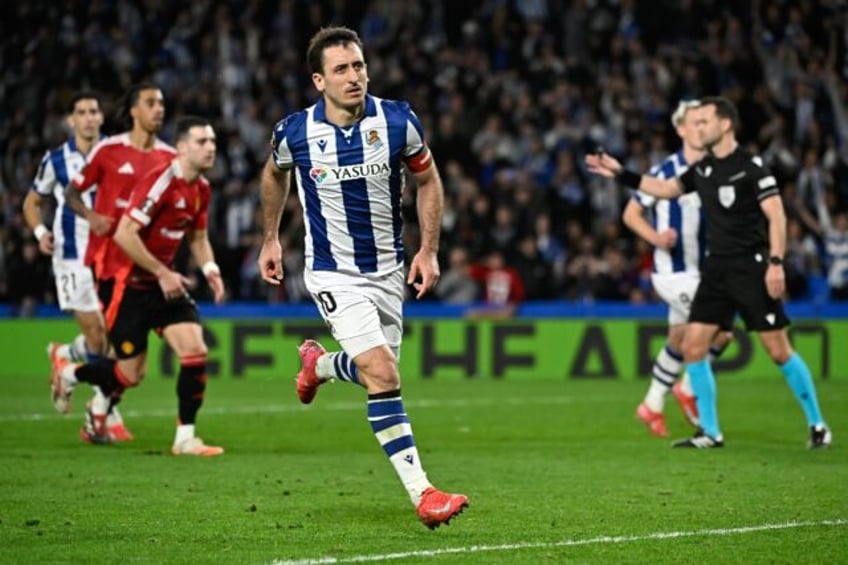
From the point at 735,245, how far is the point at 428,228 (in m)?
4.08

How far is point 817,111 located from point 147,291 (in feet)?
47.0

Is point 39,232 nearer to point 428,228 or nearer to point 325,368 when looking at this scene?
point 325,368

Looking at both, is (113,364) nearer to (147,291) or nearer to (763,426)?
(147,291)

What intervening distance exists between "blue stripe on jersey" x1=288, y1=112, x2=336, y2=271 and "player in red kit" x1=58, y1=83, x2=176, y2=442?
147 inches

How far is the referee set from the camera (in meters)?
11.0

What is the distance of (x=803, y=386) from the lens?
11.2m

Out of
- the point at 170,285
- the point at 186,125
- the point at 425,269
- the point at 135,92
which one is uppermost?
the point at 135,92

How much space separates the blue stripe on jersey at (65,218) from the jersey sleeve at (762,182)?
568 cm

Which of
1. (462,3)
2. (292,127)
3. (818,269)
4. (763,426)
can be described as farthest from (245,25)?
(292,127)

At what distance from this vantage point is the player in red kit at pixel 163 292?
35.2 feet

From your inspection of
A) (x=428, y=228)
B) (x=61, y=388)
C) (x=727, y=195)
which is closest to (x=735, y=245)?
(x=727, y=195)

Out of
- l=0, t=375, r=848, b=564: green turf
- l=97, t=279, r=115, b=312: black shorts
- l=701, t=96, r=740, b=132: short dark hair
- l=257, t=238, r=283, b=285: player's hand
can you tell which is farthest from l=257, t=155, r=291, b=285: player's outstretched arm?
l=701, t=96, r=740, b=132: short dark hair

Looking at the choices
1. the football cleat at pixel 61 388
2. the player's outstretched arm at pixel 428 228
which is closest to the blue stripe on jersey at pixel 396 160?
the player's outstretched arm at pixel 428 228

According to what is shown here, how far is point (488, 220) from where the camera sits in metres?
21.8
